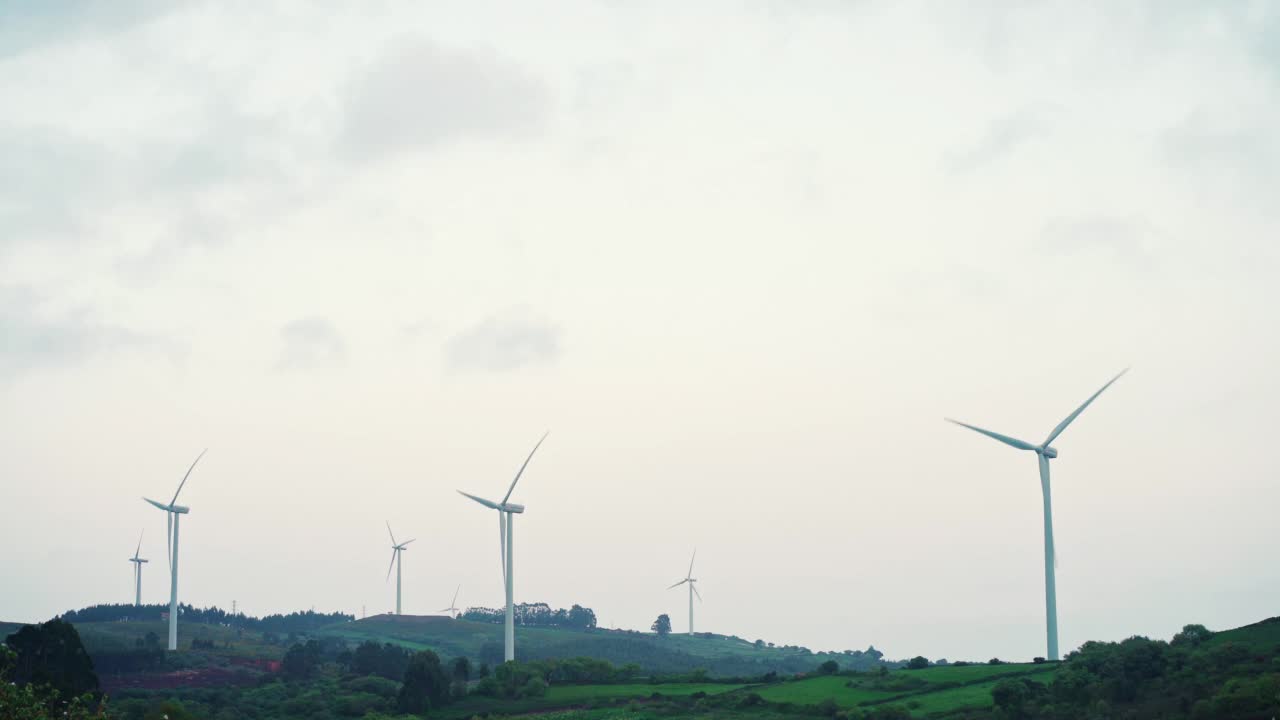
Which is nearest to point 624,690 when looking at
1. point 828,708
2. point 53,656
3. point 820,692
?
point 820,692

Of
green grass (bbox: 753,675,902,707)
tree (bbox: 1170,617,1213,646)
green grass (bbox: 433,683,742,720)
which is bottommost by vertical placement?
green grass (bbox: 433,683,742,720)

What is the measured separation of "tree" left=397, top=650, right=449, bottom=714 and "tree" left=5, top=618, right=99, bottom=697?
106 ft

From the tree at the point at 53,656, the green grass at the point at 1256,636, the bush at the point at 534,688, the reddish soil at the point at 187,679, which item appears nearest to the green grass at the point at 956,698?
the green grass at the point at 1256,636

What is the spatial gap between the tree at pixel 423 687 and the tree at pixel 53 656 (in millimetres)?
32323

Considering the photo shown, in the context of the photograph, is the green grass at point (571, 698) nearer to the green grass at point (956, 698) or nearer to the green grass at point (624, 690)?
the green grass at point (624, 690)

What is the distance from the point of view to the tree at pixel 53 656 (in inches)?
5074

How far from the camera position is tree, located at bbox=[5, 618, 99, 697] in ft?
423

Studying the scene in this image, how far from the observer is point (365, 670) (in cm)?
19812

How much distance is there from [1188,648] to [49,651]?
105233 mm

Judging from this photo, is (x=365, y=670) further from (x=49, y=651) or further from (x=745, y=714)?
(x=745, y=714)

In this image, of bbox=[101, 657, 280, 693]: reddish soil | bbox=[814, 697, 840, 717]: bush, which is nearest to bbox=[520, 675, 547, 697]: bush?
bbox=[814, 697, 840, 717]: bush

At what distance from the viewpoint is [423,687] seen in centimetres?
15000

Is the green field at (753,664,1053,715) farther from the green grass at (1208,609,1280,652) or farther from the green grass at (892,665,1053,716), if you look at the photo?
the green grass at (1208,609,1280,652)

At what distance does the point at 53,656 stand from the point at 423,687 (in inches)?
1520
